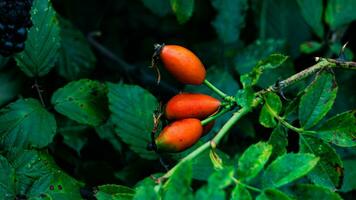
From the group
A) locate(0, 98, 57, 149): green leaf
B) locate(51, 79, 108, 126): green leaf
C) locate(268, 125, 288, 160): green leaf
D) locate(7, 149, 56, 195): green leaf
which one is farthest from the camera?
locate(51, 79, 108, 126): green leaf

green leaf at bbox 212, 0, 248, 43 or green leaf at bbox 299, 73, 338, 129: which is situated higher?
green leaf at bbox 299, 73, 338, 129

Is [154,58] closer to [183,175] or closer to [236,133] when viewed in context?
[183,175]

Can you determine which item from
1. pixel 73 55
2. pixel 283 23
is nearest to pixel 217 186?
pixel 73 55

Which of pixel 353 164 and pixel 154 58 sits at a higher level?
pixel 154 58

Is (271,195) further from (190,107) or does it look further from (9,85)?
→ (9,85)

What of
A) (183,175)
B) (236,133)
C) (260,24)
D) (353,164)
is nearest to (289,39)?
(260,24)

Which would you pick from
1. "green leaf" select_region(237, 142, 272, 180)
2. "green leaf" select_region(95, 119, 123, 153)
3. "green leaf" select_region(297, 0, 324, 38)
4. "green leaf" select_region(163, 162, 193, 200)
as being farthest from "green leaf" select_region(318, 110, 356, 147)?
"green leaf" select_region(297, 0, 324, 38)

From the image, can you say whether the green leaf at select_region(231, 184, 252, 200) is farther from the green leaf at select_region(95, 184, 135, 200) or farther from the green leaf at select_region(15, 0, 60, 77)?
the green leaf at select_region(15, 0, 60, 77)
